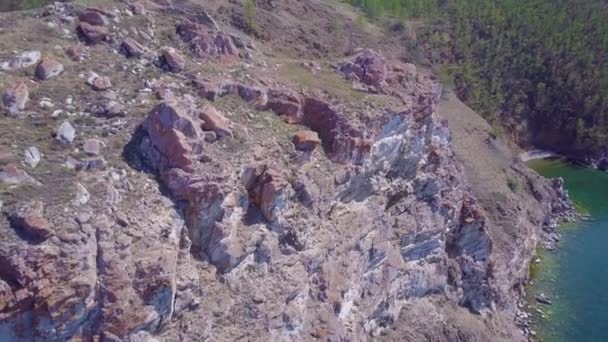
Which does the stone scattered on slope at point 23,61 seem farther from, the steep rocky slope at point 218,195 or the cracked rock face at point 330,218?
the cracked rock face at point 330,218

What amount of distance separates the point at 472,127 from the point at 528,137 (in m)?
21.6

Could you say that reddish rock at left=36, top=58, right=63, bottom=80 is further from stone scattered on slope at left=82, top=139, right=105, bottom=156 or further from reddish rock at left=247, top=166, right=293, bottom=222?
reddish rock at left=247, top=166, right=293, bottom=222

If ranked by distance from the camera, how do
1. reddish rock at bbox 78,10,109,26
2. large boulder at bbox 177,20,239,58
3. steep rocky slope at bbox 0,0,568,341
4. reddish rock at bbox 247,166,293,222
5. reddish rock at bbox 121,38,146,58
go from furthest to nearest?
large boulder at bbox 177,20,239,58 → reddish rock at bbox 78,10,109,26 → reddish rock at bbox 121,38,146,58 → reddish rock at bbox 247,166,293,222 → steep rocky slope at bbox 0,0,568,341

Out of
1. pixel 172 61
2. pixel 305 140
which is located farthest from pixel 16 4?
pixel 305 140

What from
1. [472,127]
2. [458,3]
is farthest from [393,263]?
[458,3]

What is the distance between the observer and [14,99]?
26.4 m

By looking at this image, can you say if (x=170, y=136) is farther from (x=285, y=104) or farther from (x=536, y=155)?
(x=536, y=155)

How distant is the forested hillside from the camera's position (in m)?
79.5

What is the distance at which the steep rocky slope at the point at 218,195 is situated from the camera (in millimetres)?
22781

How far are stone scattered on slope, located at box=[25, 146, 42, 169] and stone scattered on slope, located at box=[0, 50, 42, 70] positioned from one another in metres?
5.80

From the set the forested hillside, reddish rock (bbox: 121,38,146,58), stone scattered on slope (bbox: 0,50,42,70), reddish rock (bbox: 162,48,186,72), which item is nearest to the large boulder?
reddish rock (bbox: 162,48,186,72)

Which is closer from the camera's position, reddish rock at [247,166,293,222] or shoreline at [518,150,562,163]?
reddish rock at [247,166,293,222]

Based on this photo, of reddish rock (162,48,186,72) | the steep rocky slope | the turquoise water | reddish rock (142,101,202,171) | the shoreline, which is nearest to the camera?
the steep rocky slope

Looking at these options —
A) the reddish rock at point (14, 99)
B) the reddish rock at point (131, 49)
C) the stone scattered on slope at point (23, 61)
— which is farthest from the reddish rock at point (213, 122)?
the stone scattered on slope at point (23, 61)
